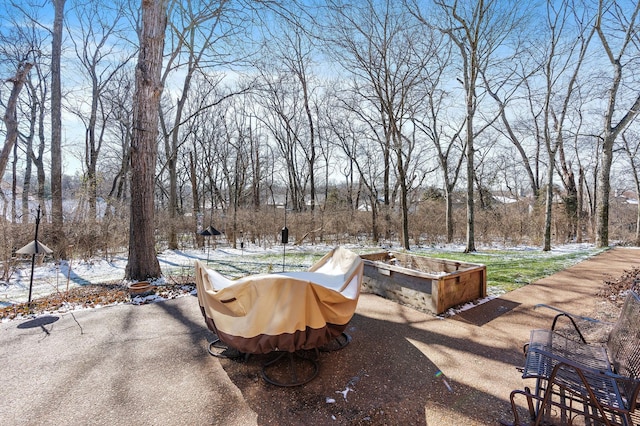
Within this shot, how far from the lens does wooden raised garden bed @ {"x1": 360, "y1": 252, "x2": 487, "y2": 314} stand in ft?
14.4

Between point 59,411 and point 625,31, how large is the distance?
1789 cm

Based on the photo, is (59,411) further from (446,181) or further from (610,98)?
(610,98)

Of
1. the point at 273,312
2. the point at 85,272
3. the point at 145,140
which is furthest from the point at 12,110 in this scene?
the point at 273,312

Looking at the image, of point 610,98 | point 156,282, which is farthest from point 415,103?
point 156,282

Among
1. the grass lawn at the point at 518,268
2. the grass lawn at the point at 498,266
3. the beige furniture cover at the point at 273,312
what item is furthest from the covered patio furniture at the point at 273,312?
the grass lawn at the point at 518,268

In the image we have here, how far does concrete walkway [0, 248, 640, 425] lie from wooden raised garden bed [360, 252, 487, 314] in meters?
0.33

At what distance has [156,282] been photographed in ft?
19.4

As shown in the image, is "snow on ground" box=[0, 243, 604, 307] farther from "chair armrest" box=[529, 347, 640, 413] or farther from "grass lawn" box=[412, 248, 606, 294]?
"chair armrest" box=[529, 347, 640, 413]

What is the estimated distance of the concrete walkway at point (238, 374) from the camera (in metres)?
2.26

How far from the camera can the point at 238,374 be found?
279 centimetres

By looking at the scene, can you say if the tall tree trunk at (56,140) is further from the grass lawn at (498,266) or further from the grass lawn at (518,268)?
the grass lawn at (518,268)

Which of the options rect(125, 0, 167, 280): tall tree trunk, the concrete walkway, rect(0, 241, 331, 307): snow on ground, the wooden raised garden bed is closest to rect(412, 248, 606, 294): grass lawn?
the wooden raised garden bed

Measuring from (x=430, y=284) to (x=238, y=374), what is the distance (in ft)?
9.85

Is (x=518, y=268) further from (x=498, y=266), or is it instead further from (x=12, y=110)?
(x=12, y=110)
